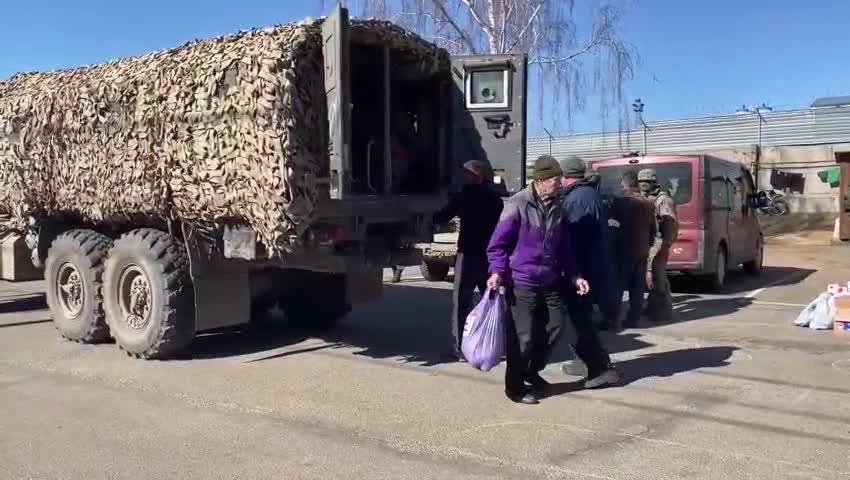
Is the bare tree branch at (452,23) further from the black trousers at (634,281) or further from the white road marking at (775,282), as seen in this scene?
the black trousers at (634,281)

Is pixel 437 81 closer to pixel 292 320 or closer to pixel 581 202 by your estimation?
pixel 581 202

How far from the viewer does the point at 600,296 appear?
771cm

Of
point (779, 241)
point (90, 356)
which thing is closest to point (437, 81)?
point (90, 356)

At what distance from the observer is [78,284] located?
8.25 m

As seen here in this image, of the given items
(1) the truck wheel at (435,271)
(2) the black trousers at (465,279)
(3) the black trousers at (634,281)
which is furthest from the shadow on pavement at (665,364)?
(1) the truck wheel at (435,271)

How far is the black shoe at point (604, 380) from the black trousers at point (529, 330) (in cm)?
49

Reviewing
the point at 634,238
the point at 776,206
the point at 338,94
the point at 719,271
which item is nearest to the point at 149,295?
the point at 338,94

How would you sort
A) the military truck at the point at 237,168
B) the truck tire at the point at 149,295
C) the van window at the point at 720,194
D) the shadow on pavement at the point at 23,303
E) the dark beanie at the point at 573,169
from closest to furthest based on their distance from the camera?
the military truck at the point at 237,168 → the truck tire at the point at 149,295 → the dark beanie at the point at 573,169 → the shadow on pavement at the point at 23,303 → the van window at the point at 720,194

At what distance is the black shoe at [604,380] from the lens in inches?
246

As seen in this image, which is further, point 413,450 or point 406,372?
point 406,372

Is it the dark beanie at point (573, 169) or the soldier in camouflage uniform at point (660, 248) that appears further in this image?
the soldier in camouflage uniform at point (660, 248)

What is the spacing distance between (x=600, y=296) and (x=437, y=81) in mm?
2606

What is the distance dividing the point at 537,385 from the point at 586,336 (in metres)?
0.54

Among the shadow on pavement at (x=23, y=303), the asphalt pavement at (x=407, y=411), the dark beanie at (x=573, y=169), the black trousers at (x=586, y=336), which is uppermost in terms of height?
the dark beanie at (x=573, y=169)
